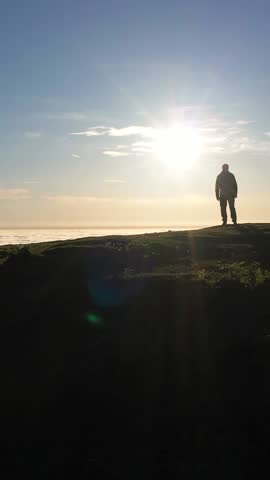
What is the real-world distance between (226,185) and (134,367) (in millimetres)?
20612

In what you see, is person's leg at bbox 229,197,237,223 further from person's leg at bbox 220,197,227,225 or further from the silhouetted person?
person's leg at bbox 220,197,227,225

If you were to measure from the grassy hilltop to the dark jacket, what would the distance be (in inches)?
438

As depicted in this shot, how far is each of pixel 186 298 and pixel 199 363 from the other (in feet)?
12.1

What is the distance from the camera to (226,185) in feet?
100

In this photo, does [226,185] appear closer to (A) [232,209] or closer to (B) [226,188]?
Result: (B) [226,188]

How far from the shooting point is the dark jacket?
30609mm

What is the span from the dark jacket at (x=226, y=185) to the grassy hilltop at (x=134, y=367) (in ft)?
36.5

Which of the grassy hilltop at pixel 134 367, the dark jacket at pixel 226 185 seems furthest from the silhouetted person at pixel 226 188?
Result: the grassy hilltop at pixel 134 367

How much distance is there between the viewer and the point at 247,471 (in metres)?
8.08

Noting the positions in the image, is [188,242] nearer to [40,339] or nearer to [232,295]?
[232,295]

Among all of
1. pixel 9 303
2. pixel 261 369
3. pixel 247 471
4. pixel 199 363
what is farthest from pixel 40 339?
pixel 247 471

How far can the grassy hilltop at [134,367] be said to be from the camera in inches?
338

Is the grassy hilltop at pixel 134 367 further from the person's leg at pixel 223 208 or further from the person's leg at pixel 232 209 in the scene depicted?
the person's leg at pixel 223 208

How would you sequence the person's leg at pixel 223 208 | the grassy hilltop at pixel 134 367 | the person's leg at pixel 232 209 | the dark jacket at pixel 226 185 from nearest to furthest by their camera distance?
the grassy hilltop at pixel 134 367 < the dark jacket at pixel 226 185 < the person's leg at pixel 232 209 < the person's leg at pixel 223 208
